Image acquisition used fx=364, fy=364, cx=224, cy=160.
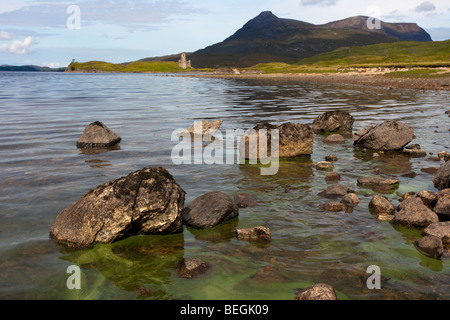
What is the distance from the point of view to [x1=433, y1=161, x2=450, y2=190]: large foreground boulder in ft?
39.4

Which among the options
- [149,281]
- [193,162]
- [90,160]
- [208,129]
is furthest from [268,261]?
[208,129]

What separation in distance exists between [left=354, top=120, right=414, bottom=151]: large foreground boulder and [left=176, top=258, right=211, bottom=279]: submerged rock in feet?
46.0

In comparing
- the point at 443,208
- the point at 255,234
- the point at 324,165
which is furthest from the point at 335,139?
the point at 255,234

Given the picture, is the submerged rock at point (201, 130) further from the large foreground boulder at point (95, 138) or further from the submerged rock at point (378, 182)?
the submerged rock at point (378, 182)

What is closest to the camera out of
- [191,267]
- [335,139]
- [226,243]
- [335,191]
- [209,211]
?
[191,267]

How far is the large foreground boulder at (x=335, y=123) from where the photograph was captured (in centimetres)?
2478

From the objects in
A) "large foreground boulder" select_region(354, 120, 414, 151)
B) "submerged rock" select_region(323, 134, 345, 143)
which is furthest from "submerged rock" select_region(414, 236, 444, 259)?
"submerged rock" select_region(323, 134, 345, 143)

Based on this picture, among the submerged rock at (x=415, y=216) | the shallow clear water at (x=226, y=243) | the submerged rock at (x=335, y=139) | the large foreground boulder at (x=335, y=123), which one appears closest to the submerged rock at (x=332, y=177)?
the shallow clear water at (x=226, y=243)

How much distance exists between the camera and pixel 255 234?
30.5ft

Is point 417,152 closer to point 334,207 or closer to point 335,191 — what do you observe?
point 335,191

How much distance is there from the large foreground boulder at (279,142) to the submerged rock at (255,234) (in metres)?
8.32

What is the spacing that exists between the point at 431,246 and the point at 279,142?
10139 millimetres

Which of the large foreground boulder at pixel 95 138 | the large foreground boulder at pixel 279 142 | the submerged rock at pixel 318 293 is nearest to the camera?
the submerged rock at pixel 318 293

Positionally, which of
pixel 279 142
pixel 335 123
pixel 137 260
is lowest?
pixel 137 260
